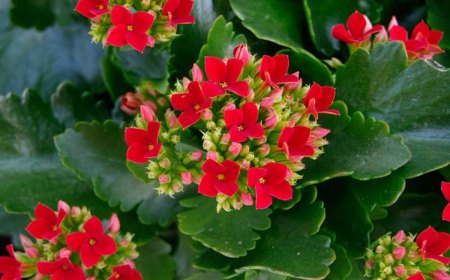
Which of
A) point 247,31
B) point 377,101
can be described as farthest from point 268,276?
point 247,31

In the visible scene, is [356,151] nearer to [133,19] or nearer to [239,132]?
[239,132]

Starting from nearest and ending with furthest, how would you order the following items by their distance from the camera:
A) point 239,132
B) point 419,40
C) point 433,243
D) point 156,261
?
point 239,132, point 433,243, point 419,40, point 156,261

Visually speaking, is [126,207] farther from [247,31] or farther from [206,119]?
[247,31]

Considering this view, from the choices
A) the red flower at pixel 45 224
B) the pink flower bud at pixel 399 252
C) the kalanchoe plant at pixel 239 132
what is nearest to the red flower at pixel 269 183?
the kalanchoe plant at pixel 239 132

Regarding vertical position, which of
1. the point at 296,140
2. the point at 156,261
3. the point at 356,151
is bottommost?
the point at 156,261

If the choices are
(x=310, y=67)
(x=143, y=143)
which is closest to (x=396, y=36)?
(x=310, y=67)
